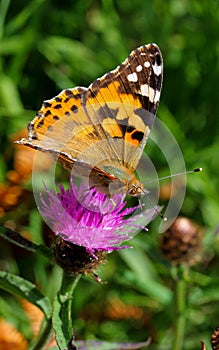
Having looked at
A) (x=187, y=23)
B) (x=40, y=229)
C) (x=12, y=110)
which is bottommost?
(x=40, y=229)

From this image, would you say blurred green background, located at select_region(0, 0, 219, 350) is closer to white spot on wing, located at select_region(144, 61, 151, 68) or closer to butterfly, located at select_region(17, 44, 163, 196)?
butterfly, located at select_region(17, 44, 163, 196)

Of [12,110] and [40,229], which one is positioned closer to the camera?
[40,229]

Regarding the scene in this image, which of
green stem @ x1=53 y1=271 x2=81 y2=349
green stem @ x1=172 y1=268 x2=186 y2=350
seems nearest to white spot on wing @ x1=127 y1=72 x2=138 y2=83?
green stem @ x1=53 y1=271 x2=81 y2=349

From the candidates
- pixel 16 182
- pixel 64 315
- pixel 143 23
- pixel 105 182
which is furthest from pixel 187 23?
pixel 64 315

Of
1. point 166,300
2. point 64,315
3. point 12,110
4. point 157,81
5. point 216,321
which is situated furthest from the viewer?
point 12,110

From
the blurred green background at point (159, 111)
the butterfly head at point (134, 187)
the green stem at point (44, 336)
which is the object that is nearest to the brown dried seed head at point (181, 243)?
the blurred green background at point (159, 111)

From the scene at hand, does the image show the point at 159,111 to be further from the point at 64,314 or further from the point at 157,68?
the point at 64,314

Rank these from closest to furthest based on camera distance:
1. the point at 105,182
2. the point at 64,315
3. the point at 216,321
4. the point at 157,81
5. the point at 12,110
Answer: the point at 64,315 < the point at 105,182 < the point at 157,81 < the point at 216,321 < the point at 12,110

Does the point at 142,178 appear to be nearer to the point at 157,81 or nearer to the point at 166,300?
the point at 166,300

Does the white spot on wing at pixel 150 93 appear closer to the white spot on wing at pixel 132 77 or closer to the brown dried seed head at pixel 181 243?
the white spot on wing at pixel 132 77
